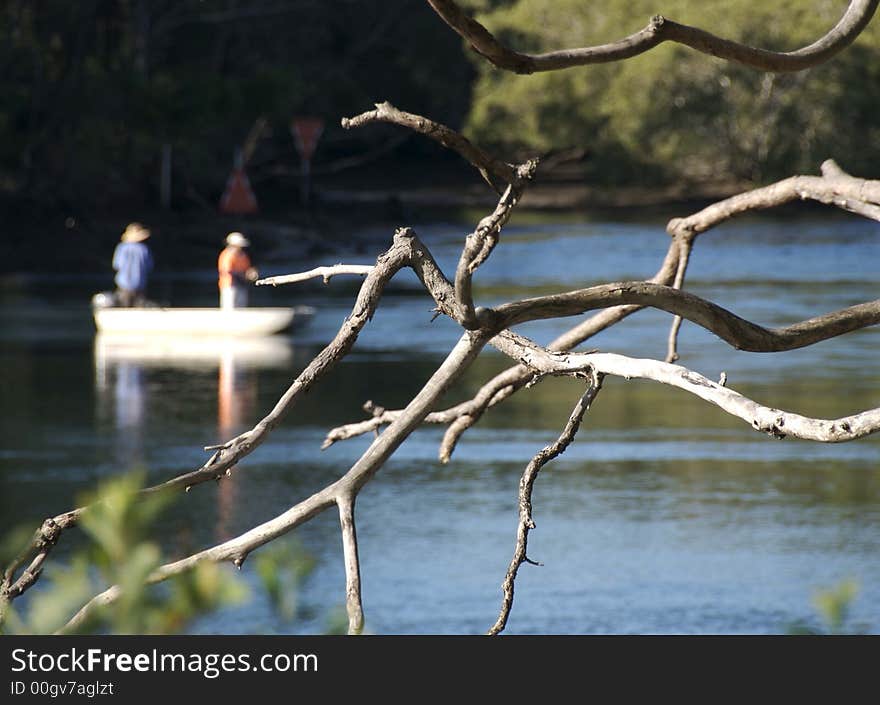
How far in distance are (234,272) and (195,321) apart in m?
0.73

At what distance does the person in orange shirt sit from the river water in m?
0.84

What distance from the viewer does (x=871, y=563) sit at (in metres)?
11.7

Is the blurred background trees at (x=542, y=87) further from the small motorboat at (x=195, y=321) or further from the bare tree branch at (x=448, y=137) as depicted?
the bare tree branch at (x=448, y=137)

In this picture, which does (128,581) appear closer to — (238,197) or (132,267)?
(132,267)

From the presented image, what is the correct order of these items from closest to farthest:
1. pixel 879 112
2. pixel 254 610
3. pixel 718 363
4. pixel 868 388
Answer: pixel 254 610 < pixel 868 388 < pixel 718 363 < pixel 879 112

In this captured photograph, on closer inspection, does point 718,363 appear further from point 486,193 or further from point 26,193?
point 486,193

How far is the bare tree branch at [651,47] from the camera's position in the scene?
4.81 metres

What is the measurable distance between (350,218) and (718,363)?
26.9 metres

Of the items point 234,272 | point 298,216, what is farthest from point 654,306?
point 298,216

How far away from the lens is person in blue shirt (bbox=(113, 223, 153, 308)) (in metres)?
24.6

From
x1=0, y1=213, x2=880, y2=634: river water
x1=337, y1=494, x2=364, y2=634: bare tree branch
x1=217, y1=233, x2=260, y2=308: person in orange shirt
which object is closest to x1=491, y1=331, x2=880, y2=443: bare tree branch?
x1=337, y1=494, x2=364, y2=634: bare tree branch

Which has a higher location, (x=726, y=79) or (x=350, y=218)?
(x=726, y=79)

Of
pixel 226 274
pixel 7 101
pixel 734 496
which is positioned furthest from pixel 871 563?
pixel 7 101

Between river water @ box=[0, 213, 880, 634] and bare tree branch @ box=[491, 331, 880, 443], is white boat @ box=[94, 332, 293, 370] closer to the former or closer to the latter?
river water @ box=[0, 213, 880, 634]
